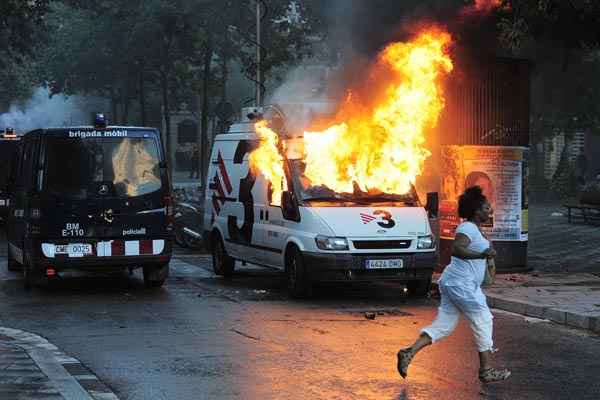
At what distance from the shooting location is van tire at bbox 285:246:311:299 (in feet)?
39.3

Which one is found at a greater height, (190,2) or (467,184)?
(190,2)

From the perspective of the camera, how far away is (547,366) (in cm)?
806

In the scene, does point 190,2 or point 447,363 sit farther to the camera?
point 190,2

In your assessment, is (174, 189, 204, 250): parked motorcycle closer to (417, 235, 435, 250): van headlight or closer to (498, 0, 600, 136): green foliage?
(498, 0, 600, 136): green foliage

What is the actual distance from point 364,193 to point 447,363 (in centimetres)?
463

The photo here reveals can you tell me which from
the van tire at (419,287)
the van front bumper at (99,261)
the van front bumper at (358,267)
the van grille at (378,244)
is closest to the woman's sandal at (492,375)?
the van front bumper at (358,267)

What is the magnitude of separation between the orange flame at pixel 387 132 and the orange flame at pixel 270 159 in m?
0.01

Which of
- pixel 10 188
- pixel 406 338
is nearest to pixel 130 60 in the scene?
pixel 10 188

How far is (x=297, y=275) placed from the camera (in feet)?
39.7

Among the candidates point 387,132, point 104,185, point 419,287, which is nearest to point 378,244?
point 419,287

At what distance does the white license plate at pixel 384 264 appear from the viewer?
11.8m

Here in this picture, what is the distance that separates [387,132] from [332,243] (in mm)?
2207

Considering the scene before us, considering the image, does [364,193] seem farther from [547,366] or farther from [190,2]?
[190,2]

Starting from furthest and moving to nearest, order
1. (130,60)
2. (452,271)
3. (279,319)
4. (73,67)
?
(73,67) < (130,60) < (279,319) < (452,271)
